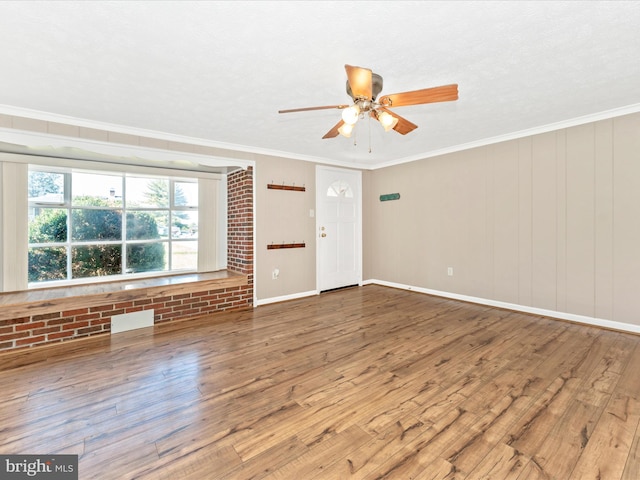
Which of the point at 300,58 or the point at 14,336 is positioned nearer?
the point at 300,58

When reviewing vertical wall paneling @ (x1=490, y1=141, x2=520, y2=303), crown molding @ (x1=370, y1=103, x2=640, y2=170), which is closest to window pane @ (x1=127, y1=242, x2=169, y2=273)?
crown molding @ (x1=370, y1=103, x2=640, y2=170)

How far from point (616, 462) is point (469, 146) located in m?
3.77

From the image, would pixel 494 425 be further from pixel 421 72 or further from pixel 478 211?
pixel 478 211

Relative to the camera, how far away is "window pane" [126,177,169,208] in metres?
4.24

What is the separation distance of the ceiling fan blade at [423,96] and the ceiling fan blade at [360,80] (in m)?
0.17

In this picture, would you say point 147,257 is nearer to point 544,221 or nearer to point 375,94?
point 375,94

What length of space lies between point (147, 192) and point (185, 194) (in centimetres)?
52

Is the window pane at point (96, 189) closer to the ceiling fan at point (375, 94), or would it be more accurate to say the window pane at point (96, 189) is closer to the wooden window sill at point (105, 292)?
the wooden window sill at point (105, 292)

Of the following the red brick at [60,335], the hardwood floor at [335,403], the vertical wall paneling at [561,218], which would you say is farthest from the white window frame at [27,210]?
the vertical wall paneling at [561,218]

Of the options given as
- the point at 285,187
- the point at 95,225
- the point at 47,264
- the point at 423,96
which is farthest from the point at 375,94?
the point at 47,264

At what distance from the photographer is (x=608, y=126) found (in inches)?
127

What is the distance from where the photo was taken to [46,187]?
367 cm

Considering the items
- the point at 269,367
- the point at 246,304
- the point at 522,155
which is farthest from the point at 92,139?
the point at 522,155

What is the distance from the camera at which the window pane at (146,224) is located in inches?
167
